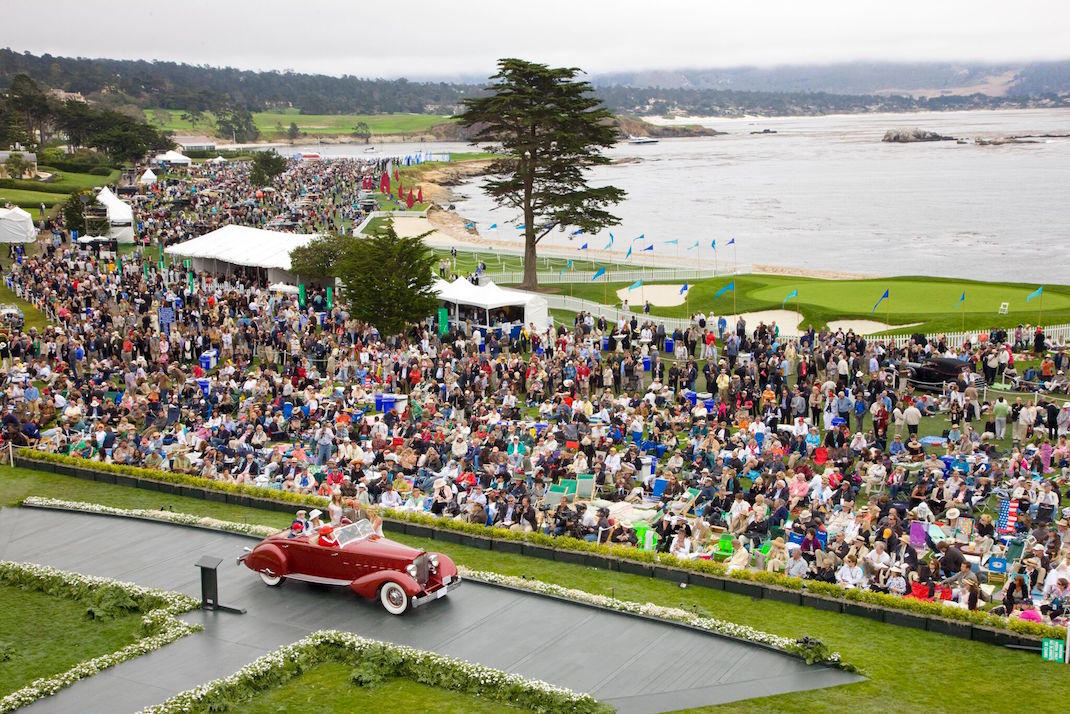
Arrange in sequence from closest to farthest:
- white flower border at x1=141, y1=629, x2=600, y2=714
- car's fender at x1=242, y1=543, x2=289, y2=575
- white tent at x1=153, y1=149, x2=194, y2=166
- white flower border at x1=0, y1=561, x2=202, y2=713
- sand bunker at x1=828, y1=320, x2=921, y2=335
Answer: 1. white flower border at x1=141, y1=629, x2=600, y2=714
2. white flower border at x1=0, y1=561, x2=202, y2=713
3. car's fender at x1=242, y1=543, x2=289, y2=575
4. sand bunker at x1=828, y1=320, x2=921, y2=335
5. white tent at x1=153, y1=149, x2=194, y2=166

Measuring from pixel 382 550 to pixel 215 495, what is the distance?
22.8 feet

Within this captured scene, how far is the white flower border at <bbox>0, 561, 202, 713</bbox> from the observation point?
40.9ft

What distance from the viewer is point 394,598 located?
14531 mm

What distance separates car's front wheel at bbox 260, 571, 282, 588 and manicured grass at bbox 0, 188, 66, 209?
197 ft

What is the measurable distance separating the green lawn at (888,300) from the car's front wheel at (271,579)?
2605 cm

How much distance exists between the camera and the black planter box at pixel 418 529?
18.1 meters

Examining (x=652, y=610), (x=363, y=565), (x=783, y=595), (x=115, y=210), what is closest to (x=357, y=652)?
(x=363, y=565)

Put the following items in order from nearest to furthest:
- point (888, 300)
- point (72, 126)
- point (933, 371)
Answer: point (933, 371)
point (888, 300)
point (72, 126)

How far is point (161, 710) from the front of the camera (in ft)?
38.8

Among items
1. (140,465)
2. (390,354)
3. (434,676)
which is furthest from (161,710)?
(390,354)

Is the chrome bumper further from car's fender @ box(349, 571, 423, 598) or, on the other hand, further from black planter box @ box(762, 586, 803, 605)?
black planter box @ box(762, 586, 803, 605)

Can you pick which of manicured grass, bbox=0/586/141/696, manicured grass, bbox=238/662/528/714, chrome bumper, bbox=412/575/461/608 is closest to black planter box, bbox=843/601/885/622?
manicured grass, bbox=238/662/528/714

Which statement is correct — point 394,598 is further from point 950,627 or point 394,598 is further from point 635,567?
point 950,627

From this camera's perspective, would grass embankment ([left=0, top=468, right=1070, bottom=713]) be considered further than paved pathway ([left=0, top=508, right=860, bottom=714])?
No
